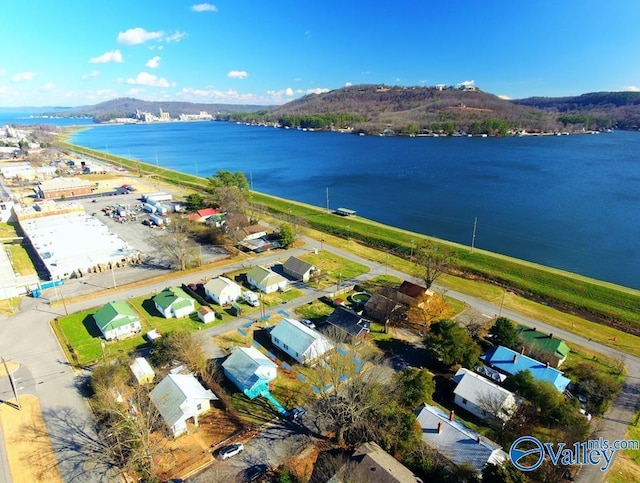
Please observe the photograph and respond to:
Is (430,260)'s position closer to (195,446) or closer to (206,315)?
(206,315)

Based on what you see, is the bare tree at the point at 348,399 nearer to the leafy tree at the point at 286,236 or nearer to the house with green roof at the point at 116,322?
the house with green roof at the point at 116,322

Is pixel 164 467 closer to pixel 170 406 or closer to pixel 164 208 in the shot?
pixel 170 406

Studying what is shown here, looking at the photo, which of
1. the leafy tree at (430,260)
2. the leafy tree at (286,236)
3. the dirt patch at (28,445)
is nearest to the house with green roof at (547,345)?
the leafy tree at (430,260)

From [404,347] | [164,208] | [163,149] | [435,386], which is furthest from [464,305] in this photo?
[163,149]

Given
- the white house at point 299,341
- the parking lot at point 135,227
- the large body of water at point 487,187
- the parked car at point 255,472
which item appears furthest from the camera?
the large body of water at point 487,187

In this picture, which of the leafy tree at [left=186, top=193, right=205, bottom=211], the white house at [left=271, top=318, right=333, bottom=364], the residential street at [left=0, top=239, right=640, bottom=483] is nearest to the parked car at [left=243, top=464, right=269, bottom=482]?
the residential street at [left=0, top=239, right=640, bottom=483]

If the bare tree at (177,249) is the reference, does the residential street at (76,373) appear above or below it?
below

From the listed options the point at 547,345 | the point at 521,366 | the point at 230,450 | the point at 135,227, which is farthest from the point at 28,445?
the point at 135,227
